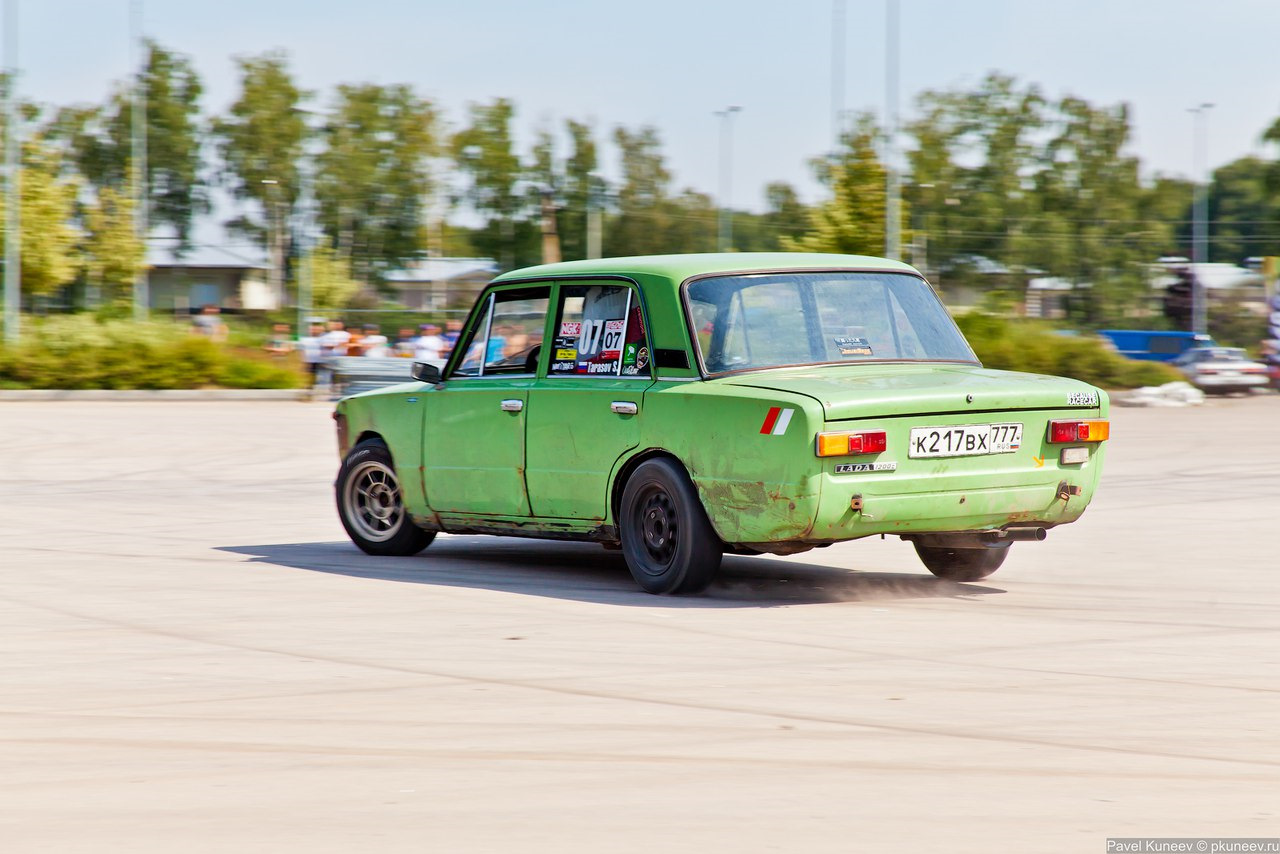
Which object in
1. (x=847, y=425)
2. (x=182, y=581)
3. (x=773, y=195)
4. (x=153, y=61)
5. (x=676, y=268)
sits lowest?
(x=182, y=581)

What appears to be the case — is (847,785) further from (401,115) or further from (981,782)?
(401,115)

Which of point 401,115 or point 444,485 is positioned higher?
point 401,115

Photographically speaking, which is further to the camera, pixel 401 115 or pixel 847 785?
pixel 401 115

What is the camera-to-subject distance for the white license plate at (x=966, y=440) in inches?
297

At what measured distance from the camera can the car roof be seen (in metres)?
8.30

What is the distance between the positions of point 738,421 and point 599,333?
1.36 meters

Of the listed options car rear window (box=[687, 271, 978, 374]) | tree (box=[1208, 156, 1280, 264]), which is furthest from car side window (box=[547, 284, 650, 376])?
tree (box=[1208, 156, 1280, 264])

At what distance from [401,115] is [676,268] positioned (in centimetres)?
8072

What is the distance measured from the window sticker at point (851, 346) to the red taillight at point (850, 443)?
89 centimetres

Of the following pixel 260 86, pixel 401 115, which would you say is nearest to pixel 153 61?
pixel 260 86

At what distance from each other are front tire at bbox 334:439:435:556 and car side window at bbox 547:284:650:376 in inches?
65.5

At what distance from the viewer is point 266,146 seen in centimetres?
9000

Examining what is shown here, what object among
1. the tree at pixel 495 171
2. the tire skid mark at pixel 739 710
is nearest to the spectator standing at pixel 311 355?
the tire skid mark at pixel 739 710

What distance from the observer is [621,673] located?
20.3ft
